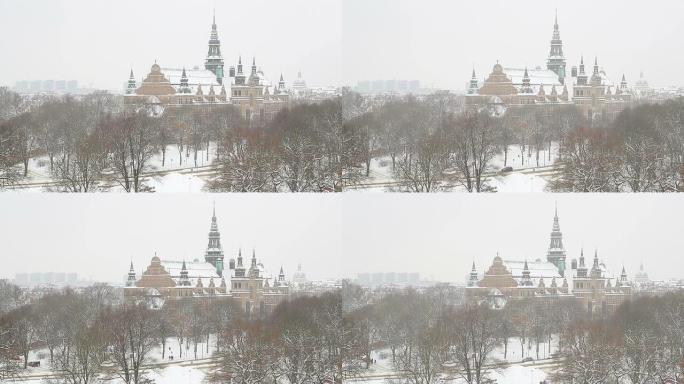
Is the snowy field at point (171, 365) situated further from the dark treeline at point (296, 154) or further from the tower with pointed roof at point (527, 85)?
the tower with pointed roof at point (527, 85)

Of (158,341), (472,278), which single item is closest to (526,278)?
(472,278)

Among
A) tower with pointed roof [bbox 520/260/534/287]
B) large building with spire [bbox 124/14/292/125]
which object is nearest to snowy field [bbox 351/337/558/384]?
tower with pointed roof [bbox 520/260/534/287]

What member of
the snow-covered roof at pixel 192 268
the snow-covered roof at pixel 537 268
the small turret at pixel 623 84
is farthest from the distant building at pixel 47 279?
the small turret at pixel 623 84

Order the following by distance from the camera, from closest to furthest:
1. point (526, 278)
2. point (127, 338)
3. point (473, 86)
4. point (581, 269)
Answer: point (127, 338)
point (473, 86)
point (581, 269)
point (526, 278)

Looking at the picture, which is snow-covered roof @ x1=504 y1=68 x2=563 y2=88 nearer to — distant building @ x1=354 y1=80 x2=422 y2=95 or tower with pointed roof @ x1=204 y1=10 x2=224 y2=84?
distant building @ x1=354 y1=80 x2=422 y2=95

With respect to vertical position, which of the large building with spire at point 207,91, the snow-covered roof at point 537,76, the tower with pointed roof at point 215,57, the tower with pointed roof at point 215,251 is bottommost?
the tower with pointed roof at point 215,251

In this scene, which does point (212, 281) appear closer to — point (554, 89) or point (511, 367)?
point (511, 367)

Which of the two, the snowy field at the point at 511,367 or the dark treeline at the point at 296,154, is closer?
the dark treeline at the point at 296,154

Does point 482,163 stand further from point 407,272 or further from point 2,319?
point 2,319
